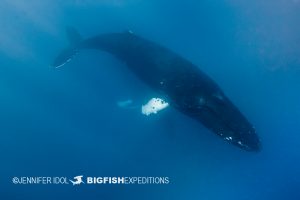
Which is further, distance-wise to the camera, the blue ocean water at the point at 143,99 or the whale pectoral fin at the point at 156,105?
the blue ocean water at the point at 143,99

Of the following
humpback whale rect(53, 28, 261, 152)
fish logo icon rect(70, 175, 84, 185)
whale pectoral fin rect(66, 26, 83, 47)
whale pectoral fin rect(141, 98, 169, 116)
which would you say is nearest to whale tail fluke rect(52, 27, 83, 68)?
whale pectoral fin rect(66, 26, 83, 47)

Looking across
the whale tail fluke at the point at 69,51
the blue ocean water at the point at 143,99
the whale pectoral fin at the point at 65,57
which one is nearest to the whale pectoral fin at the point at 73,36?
the whale tail fluke at the point at 69,51

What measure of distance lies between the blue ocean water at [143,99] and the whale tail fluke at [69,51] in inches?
70.7

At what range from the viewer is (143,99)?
1339 cm

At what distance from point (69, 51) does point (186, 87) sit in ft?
19.5

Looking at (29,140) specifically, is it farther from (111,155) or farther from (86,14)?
(86,14)

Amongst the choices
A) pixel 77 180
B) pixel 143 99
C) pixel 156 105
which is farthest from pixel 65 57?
pixel 77 180

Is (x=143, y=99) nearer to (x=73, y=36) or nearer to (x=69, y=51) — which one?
(x=69, y=51)

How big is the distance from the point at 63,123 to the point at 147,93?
474 centimetres

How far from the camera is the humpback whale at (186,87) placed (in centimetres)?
784

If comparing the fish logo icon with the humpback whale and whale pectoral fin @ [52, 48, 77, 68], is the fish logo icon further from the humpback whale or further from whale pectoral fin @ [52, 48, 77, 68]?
the humpback whale

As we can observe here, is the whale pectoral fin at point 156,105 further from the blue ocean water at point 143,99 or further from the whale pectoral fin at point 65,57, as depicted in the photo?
the whale pectoral fin at point 65,57

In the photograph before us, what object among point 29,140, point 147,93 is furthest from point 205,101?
point 29,140

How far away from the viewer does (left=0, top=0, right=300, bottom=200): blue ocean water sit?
1383 centimetres
